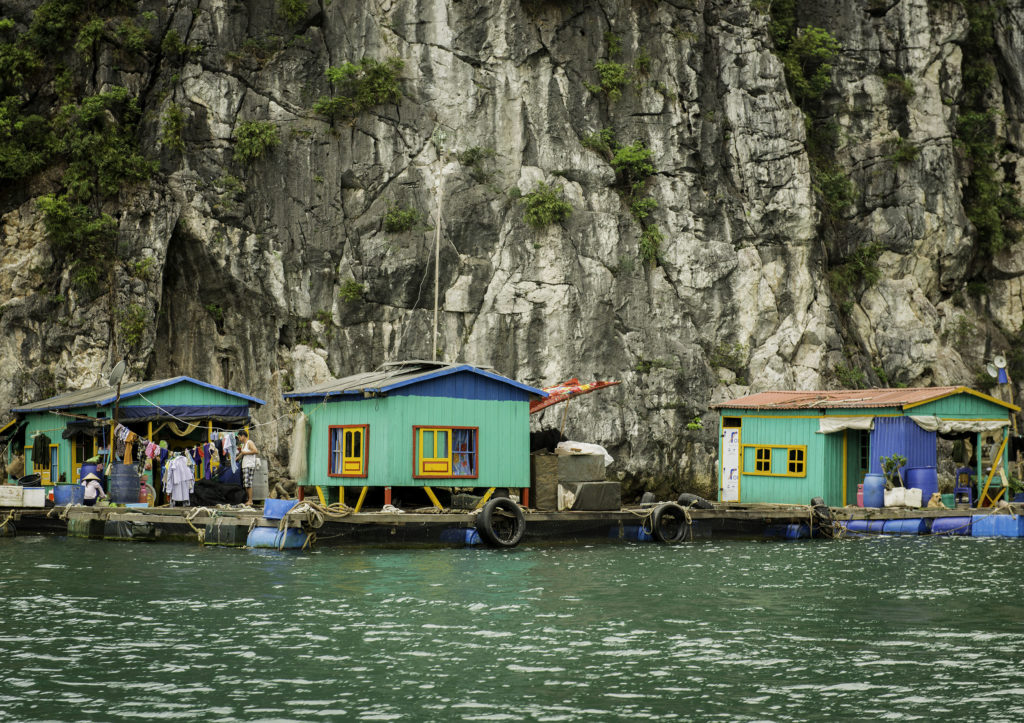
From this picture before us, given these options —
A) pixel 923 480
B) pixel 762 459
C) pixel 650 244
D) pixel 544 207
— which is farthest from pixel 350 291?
pixel 923 480

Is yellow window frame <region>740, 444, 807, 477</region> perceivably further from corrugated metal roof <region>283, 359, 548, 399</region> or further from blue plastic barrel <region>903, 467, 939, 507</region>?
corrugated metal roof <region>283, 359, 548, 399</region>

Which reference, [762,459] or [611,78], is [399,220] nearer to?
[611,78]

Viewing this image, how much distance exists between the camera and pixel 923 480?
104 ft

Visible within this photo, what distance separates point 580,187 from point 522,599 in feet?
99.8

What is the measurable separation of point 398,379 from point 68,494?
10502mm

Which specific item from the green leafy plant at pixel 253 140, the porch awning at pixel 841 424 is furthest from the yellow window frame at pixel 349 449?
the green leafy plant at pixel 253 140

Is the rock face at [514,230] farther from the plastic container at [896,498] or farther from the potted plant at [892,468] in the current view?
the plastic container at [896,498]

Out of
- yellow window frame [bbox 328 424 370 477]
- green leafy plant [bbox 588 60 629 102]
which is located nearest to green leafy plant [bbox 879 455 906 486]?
yellow window frame [bbox 328 424 370 477]

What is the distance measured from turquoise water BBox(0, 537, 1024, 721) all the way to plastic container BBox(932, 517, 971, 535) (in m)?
6.64

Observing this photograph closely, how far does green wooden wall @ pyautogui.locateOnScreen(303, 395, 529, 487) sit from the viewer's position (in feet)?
90.0

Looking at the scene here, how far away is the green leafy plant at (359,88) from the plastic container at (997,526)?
27.2 m

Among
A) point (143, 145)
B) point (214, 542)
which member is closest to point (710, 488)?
point (214, 542)

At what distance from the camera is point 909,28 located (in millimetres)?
52125

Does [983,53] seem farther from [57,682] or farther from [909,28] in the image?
[57,682]
